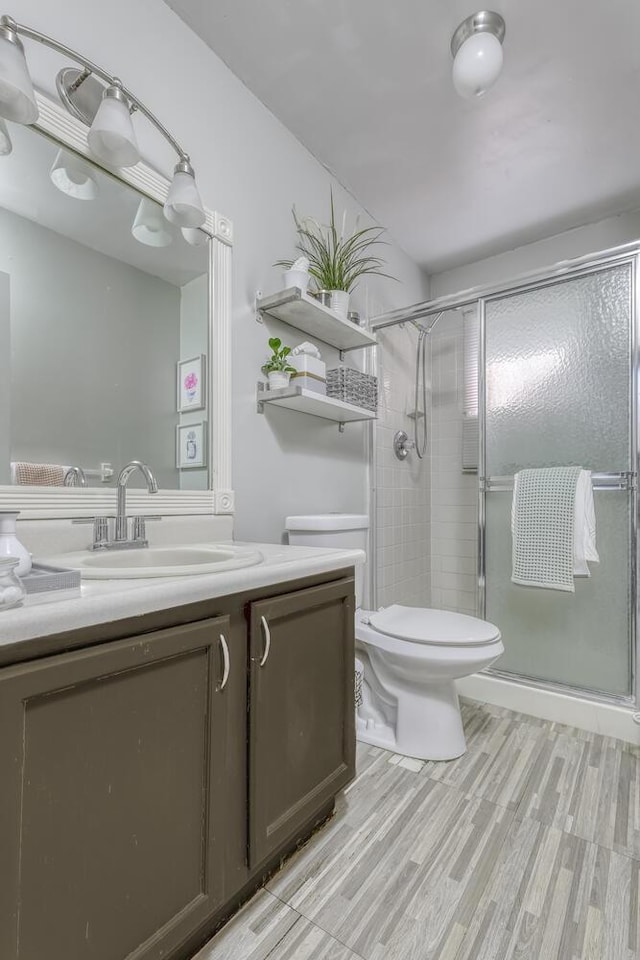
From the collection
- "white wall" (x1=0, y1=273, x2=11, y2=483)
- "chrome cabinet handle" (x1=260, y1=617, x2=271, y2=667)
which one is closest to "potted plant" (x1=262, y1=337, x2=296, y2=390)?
"white wall" (x1=0, y1=273, x2=11, y2=483)

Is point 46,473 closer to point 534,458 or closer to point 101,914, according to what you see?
point 101,914

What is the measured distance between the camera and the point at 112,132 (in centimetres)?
106

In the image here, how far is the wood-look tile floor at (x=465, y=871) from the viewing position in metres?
0.98

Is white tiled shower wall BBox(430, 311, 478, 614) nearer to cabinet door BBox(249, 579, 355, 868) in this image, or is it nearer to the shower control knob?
the shower control knob

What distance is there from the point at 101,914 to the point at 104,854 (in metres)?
0.09

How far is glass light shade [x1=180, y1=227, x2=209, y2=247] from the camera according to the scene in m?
1.49

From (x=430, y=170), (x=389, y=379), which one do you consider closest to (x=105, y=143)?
(x=430, y=170)

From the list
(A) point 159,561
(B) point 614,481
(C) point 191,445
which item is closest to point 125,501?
(A) point 159,561

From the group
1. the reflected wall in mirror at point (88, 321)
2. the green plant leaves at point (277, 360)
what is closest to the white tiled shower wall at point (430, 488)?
the green plant leaves at point (277, 360)

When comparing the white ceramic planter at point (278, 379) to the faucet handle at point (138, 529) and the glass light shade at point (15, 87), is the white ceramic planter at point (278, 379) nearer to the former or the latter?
the faucet handle at point (138, 529)

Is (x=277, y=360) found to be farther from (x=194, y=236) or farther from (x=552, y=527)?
(x=552, y=527)

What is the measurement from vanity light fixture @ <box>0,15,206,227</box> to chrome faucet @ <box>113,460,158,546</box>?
27.6 inches

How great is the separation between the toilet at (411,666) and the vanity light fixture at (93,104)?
1061 mm

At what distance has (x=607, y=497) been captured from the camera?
1.99m
